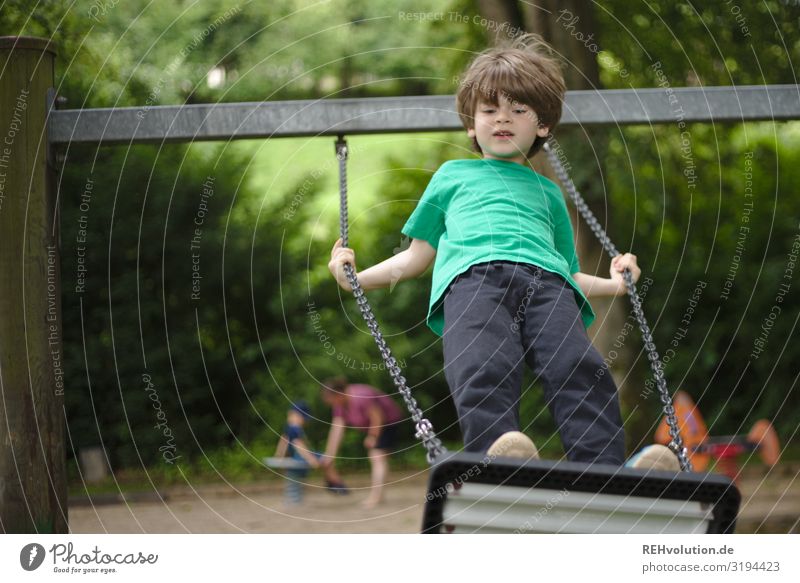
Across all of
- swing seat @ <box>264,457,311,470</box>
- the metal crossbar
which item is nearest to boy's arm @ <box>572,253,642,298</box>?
the metal crossbar

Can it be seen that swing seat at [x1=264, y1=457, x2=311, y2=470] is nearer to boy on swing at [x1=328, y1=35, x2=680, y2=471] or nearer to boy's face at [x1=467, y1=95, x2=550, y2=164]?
boy on swing at [x1=328, y1=35, x2=680, y2=471]

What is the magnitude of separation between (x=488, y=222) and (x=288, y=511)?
19.7ft

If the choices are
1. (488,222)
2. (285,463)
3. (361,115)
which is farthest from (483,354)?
(285,463)

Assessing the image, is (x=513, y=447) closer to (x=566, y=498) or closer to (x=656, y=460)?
(x=566, y=498)

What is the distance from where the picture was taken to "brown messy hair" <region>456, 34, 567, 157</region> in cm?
268

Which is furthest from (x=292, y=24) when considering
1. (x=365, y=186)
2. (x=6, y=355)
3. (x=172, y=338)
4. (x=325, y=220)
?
(x=6, y=355)

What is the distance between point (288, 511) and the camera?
818 cm

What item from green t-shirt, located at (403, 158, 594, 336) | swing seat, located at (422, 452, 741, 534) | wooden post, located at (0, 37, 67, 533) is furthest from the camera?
wooden post, located at (0, 37, 67, 533)

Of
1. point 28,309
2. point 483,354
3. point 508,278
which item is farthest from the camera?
point 28,309

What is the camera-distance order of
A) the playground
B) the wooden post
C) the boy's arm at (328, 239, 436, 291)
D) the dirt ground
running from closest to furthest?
the playground < the boy's arm at (328, 239, 436, 291) < the wooden post < the dirt ground

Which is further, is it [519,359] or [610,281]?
[610,281]

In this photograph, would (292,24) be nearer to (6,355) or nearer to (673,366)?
(673,366)

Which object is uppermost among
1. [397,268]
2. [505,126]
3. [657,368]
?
[505,126]

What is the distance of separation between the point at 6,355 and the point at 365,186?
9085 millimetres
